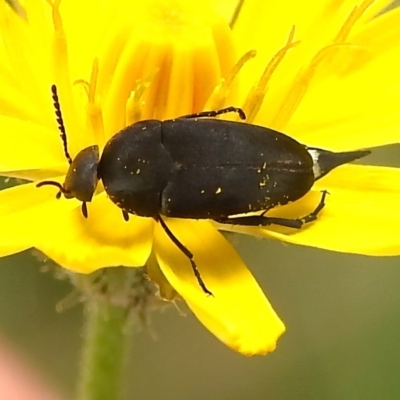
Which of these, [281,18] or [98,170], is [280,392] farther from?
[98,170]

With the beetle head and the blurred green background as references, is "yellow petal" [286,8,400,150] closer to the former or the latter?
the beetle head

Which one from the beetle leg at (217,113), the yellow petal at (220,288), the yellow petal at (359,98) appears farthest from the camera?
the yellow petal at (359,98)

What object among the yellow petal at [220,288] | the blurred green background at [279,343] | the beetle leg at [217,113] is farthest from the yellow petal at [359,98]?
the blurred green background at [279,343]

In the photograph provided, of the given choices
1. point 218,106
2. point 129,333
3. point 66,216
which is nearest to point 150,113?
point 218,106

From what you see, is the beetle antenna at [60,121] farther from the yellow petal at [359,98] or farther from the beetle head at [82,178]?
the yellow petal at [359,98]

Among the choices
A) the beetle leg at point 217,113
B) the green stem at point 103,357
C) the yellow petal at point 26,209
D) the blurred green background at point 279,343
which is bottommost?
the blurred green background at point 279,343

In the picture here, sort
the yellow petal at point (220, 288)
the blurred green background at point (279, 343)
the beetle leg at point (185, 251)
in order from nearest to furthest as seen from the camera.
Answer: the yellow petal at point (220, 288)
the beetle leg at point (185, 251)
the blurred green background at point (279, 343)

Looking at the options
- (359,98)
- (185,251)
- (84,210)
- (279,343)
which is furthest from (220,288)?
(279,343)

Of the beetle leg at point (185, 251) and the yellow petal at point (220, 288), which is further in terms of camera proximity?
the beetle leg at point (185, 251)
